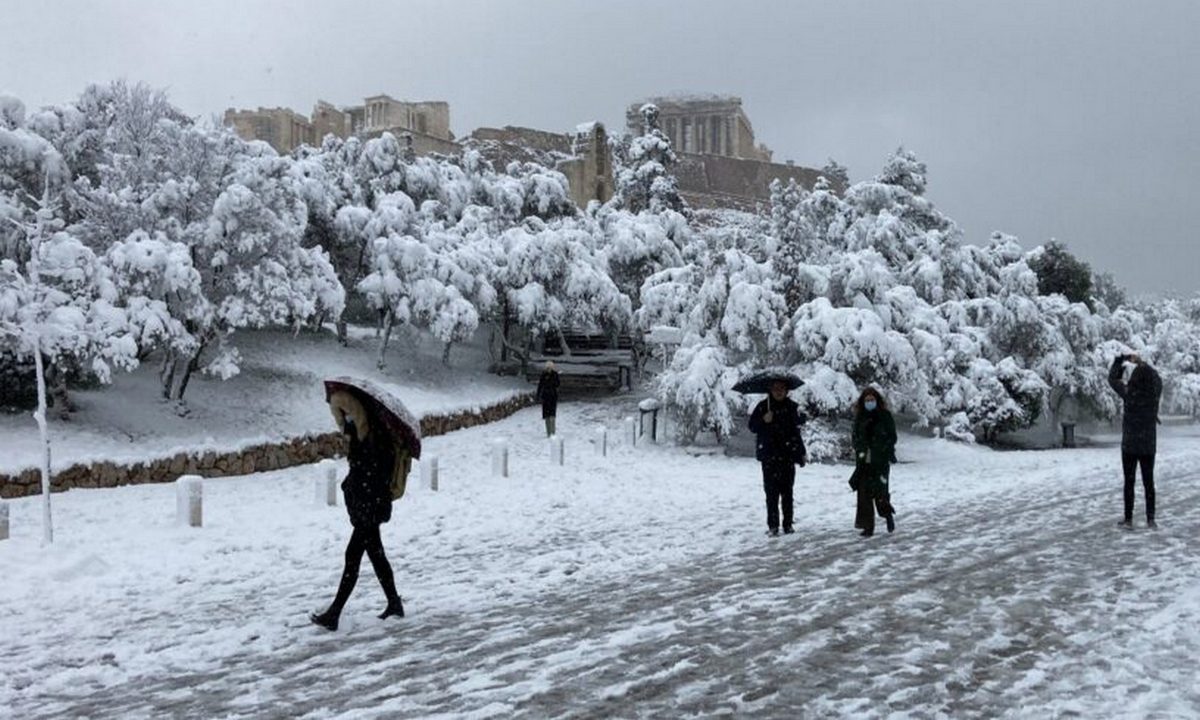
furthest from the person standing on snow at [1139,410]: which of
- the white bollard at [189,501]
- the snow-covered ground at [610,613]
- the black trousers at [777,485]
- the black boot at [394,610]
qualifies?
the white bollard at [189,501]

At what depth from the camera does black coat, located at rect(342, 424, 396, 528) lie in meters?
6.65

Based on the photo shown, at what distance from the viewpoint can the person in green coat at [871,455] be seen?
35.6 feet

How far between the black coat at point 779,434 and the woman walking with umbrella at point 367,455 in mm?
5100

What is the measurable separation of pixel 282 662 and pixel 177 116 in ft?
63.2

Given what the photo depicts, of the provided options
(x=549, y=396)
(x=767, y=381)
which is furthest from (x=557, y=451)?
(x=767, y=381)

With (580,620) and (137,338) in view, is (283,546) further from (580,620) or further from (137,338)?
(137,338)

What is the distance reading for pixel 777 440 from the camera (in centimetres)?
1083

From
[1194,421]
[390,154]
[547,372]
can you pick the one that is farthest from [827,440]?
[1194,421]

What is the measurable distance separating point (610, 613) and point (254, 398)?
18.0 meters

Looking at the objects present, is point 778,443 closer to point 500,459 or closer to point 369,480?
point 369,480

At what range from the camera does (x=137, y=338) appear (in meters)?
18.5

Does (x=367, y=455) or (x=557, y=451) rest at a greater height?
(x=367, y=455)

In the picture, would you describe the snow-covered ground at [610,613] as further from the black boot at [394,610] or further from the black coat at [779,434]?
the black coat at [779,434]

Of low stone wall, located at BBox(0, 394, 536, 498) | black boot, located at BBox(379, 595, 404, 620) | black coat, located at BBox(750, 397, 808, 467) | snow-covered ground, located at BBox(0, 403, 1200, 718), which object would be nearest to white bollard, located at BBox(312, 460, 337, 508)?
snow-covered ground, located at BBox(0, 403, 1200, 718)
